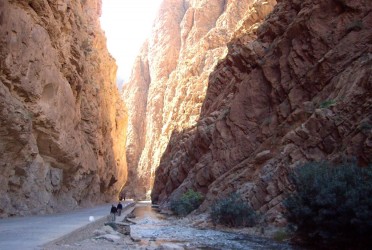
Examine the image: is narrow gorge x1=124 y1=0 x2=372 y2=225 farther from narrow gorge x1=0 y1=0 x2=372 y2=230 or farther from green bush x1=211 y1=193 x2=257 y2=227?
green bush x1=211 y1=193 x2=257 y2=227

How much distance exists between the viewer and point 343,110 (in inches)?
691

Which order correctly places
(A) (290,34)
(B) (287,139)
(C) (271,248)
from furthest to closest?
(A) (290,34) → (B) (287,139) → (C) (271,248)

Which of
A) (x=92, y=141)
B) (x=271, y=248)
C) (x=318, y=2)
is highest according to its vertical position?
(x=318, y=2)

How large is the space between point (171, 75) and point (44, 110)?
69614 mm

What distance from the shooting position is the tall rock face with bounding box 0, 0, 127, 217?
18.8 m

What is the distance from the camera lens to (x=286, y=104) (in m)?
25.1

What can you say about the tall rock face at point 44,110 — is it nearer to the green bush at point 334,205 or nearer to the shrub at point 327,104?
the green bush at point 334,205

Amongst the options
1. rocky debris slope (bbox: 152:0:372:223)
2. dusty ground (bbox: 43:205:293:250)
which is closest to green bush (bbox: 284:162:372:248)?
dusty ground (bbox: 43:205:293:250)

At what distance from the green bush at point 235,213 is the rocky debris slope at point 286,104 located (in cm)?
74

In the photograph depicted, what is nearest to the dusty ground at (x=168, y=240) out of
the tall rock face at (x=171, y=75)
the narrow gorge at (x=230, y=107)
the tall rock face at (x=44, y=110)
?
the narrow gorge at (x=230, y=107)

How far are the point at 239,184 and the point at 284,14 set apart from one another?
1293cm

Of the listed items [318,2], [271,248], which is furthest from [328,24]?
[271,248]

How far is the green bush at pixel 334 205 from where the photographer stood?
419 inches

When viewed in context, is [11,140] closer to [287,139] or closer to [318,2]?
[287,139]
